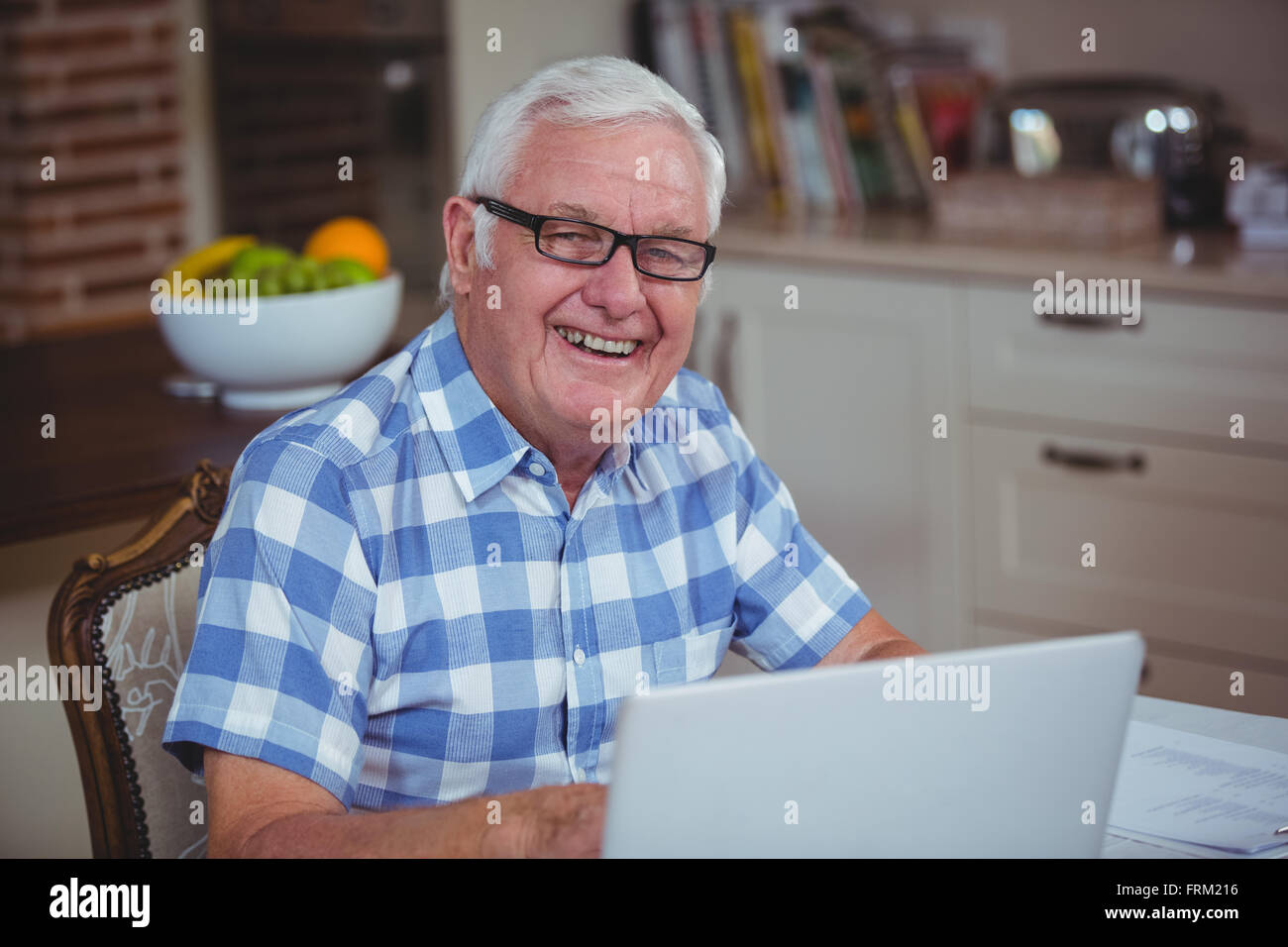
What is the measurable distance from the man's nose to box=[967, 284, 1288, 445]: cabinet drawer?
57.9 inches

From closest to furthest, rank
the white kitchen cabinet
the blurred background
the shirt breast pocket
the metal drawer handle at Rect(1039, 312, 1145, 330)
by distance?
1. the shirt breast pocket
2. the blurred background
3. the metal drawer handle at Rect(1039, 312, 1145, 330)
4. the white kitchen cabinet

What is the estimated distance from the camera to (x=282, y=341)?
1915mm

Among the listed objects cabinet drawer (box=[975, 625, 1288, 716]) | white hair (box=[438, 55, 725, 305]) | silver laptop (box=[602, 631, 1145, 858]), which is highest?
white hair (box=[438, 55, 725, 305])

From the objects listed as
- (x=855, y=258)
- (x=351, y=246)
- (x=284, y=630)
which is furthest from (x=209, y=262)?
(x=855, y=258)

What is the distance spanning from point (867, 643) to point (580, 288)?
45 cm

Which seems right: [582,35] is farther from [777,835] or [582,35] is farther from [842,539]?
[777,835]

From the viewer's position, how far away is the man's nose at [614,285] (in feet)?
3.99

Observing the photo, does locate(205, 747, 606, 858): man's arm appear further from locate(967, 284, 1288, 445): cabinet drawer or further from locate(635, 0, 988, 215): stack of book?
locate(635, 0, 988, 215): stack of book

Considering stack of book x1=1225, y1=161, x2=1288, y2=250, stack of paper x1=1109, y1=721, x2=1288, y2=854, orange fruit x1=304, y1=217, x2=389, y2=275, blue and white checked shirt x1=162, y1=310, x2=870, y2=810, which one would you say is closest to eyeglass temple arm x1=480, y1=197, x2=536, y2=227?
blue and white checked shirt x1=162, y1=310, x2=870, y2=810

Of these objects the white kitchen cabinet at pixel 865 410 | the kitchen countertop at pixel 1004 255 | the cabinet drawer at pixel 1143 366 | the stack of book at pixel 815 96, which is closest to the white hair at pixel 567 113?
the kitchen countertop at pixel 1004 255

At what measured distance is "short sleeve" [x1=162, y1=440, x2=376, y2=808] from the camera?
105cm

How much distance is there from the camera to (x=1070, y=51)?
3051 mm

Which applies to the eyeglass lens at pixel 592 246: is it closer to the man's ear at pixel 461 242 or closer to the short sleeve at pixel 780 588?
the man's ear at pixel 461 242
